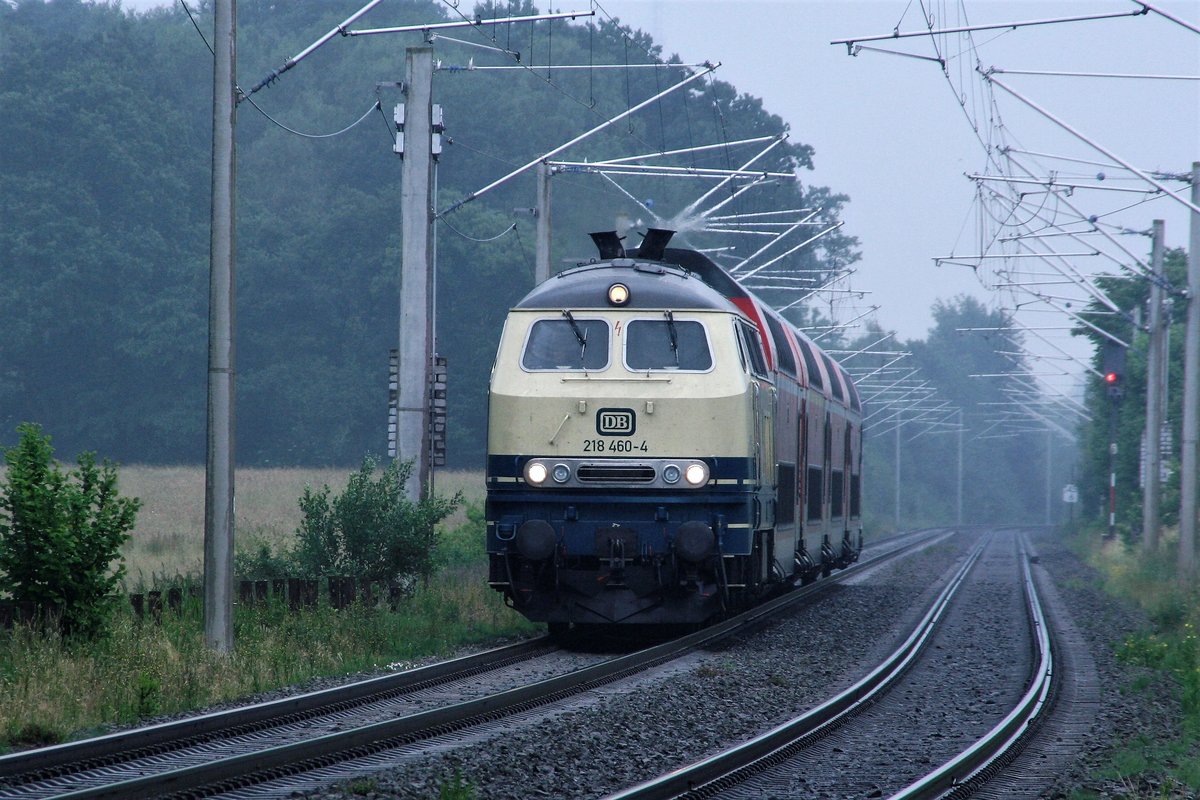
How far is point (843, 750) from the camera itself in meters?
9.82

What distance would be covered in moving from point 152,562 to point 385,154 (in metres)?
42.5

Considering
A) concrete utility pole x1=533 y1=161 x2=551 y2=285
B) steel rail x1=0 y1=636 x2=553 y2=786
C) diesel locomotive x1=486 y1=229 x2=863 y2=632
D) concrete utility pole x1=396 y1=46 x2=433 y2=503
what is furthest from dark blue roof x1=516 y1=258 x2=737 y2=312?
concrete utility pole x1=533 y1=161 x2=551 y2=285

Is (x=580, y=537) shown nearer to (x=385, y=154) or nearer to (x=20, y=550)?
(x=20, y=550)

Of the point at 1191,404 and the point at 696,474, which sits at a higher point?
the point at 1191,404

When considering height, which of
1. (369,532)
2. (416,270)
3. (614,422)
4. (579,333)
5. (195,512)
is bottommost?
(195,512)

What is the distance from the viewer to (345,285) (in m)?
62.2

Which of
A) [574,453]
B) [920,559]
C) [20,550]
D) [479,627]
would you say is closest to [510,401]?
[574,453]

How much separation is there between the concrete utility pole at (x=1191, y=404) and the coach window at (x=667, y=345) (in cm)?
1360

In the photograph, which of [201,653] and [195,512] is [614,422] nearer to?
[201,653]

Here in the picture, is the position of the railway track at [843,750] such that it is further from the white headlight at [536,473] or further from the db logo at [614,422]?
the white headlight at [536,473]

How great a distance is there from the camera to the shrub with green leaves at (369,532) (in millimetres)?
17625

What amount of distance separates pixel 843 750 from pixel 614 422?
4.95m

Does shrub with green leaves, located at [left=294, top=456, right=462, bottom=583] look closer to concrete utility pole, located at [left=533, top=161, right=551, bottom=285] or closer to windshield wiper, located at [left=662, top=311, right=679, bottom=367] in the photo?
windshield wiper, located at [left=662, top=311, right=679, bottom=367]

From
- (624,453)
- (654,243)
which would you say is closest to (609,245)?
(654,243)
